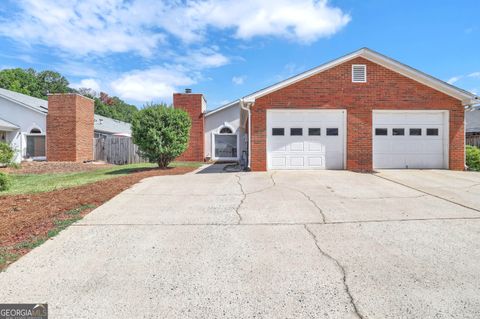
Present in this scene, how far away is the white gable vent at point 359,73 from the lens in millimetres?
12086

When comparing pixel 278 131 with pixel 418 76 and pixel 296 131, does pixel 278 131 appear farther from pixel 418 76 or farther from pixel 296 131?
pixel 418 76

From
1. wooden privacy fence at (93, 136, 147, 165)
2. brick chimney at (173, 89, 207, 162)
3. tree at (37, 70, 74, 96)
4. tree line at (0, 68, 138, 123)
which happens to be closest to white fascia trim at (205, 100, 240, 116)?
brick chimney at (173, 89, 207, 162)

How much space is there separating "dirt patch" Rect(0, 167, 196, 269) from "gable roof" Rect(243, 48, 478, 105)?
22.0 feet

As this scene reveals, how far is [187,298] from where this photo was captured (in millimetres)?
2799

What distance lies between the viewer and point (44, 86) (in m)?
58.2

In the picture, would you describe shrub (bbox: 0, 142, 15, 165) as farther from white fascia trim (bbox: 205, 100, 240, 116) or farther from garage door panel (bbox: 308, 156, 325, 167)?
garage door panel (bbox: 308, 156, 325, 167)

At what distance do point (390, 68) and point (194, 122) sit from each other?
515 inches

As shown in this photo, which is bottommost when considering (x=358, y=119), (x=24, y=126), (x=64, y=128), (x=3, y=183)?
(x=3, y=183)

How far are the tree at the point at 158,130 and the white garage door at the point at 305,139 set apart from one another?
4.48 meters

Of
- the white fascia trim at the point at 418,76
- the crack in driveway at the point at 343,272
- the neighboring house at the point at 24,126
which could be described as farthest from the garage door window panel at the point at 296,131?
the neighboring house at the point at 24,126

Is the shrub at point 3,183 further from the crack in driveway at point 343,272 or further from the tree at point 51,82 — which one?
the tree at point 51,82

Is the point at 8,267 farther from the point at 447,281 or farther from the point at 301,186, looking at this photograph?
the point at 301,186

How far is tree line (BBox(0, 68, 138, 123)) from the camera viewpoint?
161ft

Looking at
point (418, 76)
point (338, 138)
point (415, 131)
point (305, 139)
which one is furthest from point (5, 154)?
point (418, 76)
